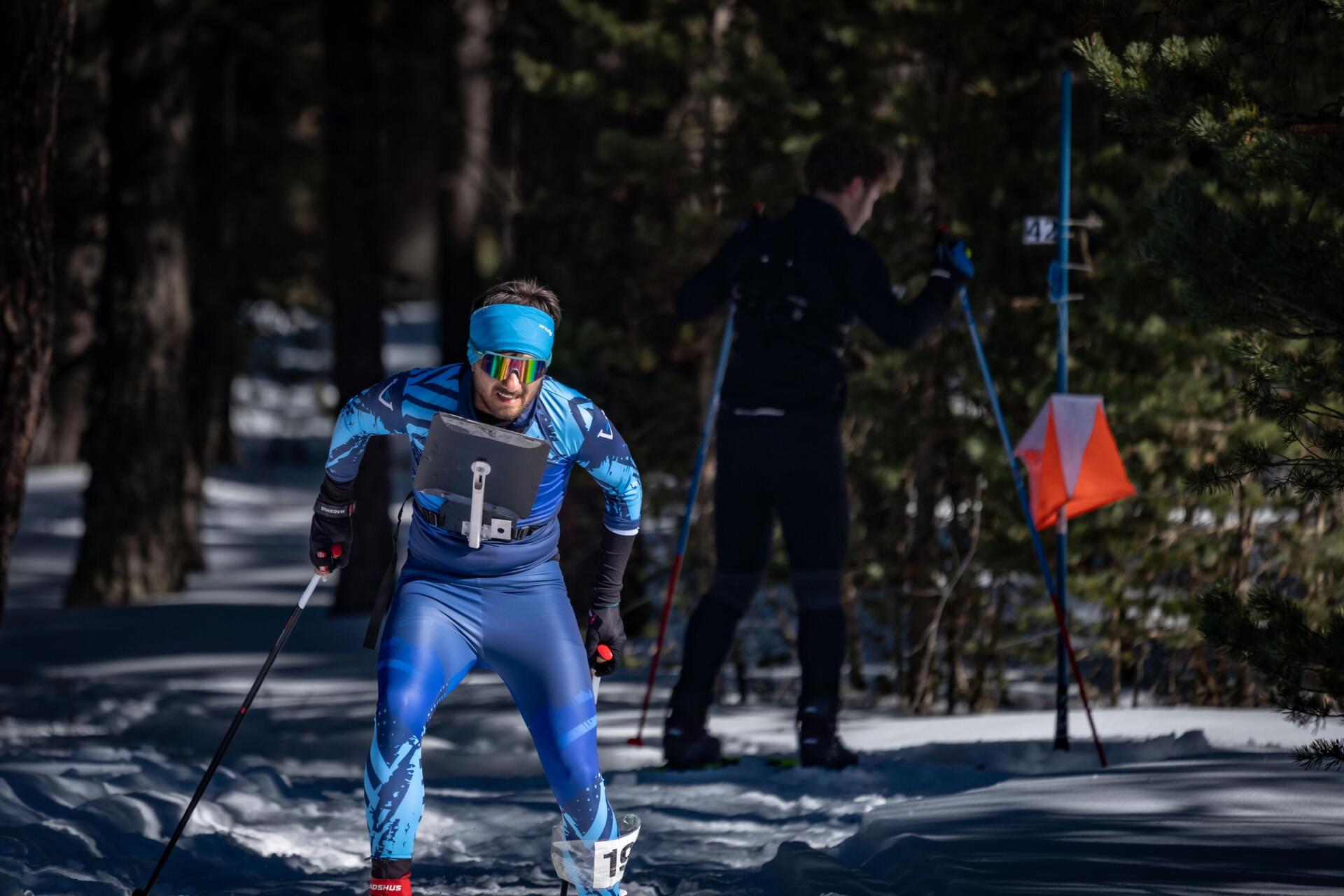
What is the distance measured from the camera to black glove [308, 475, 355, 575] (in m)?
4.92

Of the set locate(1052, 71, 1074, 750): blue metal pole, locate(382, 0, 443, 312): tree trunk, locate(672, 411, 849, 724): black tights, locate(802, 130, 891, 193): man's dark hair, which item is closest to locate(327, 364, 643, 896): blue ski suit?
locate(672, 411, 849, 724): black tights

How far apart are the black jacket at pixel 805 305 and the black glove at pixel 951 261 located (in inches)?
2.2

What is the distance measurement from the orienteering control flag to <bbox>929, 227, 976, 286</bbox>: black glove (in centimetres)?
74

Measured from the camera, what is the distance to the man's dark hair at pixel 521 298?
466 cm

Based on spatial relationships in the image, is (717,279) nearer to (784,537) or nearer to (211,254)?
(784,537)

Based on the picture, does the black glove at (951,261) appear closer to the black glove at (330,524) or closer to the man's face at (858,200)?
the man's face at (858,200)

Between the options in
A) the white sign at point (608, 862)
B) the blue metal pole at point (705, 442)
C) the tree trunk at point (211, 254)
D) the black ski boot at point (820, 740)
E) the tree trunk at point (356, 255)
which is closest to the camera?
the white sign at point (608, 862)

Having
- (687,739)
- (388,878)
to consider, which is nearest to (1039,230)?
(687,739)

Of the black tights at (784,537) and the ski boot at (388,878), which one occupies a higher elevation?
the black tights at (784,537)

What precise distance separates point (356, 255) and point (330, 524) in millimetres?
8168

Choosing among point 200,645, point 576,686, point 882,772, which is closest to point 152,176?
point 200,645

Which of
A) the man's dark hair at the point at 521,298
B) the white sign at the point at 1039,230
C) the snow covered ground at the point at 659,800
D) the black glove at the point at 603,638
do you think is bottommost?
the snow covered ground at the point at 659,800

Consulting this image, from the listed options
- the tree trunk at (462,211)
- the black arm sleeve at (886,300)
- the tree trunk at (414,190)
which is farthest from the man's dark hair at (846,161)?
the tree trunk at (414,190)

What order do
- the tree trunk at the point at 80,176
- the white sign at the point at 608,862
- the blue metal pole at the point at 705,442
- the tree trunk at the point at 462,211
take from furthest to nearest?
the tree trunk at the point at 80,176 → the tree trunk at the point at 462,211 → the blue metal pole at the point at 705,442 → the white sign at the point at 608,862
